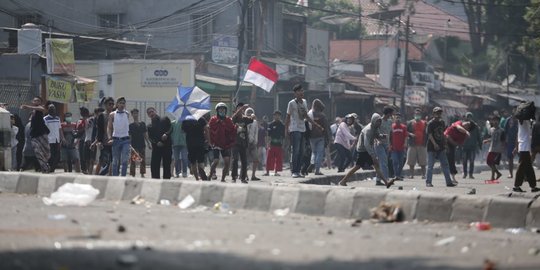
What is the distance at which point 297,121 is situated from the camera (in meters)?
19.8

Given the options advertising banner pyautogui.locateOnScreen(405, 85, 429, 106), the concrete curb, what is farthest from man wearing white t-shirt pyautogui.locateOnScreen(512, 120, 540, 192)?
advertising banner pyautogui.locateOnScreen(405, 85, 429, 106)

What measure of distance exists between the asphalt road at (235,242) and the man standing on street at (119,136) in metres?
6.34

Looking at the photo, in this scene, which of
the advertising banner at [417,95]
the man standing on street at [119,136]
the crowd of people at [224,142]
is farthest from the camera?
the advertising banner at [417,95]

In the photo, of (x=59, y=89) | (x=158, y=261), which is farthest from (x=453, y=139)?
(x=158, y=261)

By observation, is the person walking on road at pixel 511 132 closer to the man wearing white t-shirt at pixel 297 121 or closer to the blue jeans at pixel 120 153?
the man wearing white t-shirt at pixel 297 121

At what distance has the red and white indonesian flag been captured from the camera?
26.5m

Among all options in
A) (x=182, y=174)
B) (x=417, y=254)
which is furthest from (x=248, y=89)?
(x=417, y=254)

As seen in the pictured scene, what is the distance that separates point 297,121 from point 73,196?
7849 millimetres

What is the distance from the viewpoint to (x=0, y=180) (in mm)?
15445

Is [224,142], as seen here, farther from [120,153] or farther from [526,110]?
[526,110]

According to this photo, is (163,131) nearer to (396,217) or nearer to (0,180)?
(0,180)

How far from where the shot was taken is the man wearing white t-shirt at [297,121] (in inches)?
774

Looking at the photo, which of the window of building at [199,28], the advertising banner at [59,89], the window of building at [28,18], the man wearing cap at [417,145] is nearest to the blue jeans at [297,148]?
the man wearing cap at [417,145]

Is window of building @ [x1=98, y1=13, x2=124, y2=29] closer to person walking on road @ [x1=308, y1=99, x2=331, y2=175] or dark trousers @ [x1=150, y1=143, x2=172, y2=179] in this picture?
person walking on road @ [x1=308, y1=99, x2=331, y2=175]
